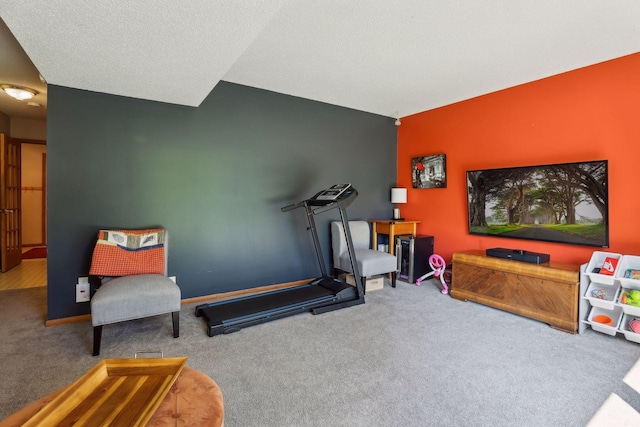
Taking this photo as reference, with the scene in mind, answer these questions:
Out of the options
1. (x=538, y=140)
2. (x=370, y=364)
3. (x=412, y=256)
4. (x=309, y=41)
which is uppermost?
(x=309, y=41)

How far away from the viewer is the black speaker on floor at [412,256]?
14.0 ft

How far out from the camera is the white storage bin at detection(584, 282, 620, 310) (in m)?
2.63

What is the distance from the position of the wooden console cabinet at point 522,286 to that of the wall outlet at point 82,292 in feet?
12.6

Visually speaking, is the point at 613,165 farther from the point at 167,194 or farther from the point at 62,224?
the point at 62,224

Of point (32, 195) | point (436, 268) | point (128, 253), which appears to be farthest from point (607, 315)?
point (32, 195)

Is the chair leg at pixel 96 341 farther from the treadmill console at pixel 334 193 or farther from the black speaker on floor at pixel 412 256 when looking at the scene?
the black speaker on floor at pixel 412 256

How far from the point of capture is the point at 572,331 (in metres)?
2.74

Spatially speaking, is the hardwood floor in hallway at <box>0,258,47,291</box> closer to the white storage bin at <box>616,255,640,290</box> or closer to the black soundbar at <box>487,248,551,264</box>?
the black soundbar at <box>487,248,551,264</box>

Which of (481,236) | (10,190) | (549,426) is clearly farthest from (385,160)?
(10,190)

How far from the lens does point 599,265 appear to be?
2.89 m

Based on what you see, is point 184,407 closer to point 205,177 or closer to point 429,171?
point 205,177

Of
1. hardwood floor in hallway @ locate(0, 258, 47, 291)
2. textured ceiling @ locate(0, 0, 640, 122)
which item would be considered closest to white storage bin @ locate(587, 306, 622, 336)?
textured ceiling @ locate(0, 0, 640, 122)

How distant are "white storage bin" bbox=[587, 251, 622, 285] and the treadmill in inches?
81.9

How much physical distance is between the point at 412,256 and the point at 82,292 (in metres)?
3.72
